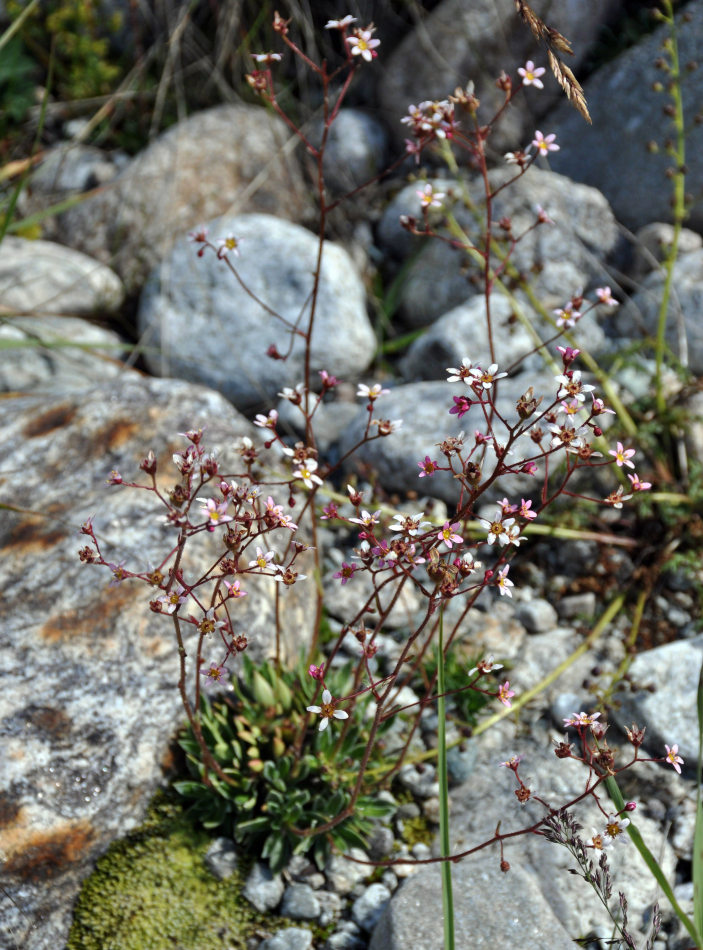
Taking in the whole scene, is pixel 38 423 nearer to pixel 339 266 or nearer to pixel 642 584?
pixel 339 266

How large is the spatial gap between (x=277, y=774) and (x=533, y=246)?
11.4 ft

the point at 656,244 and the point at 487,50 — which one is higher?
the point at 487,50

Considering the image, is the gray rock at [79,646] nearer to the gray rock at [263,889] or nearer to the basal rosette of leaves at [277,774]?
the basal rosette of leaves at [277,774]

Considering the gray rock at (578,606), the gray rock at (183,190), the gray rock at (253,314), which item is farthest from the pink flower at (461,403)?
the gray rock at (183,190)

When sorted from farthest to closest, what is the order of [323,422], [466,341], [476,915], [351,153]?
[351,153], [323,422], [466,341], [476,915]

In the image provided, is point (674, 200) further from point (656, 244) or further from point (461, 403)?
point (461, 403)

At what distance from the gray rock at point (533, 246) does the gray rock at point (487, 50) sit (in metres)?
0.61

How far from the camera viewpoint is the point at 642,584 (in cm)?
388

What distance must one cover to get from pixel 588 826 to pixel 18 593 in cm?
215

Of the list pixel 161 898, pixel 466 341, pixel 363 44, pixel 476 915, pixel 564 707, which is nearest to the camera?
pixel 363 44

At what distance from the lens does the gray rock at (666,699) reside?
3.21m

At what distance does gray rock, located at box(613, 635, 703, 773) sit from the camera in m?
3.21

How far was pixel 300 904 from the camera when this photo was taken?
2779mm

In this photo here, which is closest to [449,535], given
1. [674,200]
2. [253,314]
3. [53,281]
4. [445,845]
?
[445,845]
